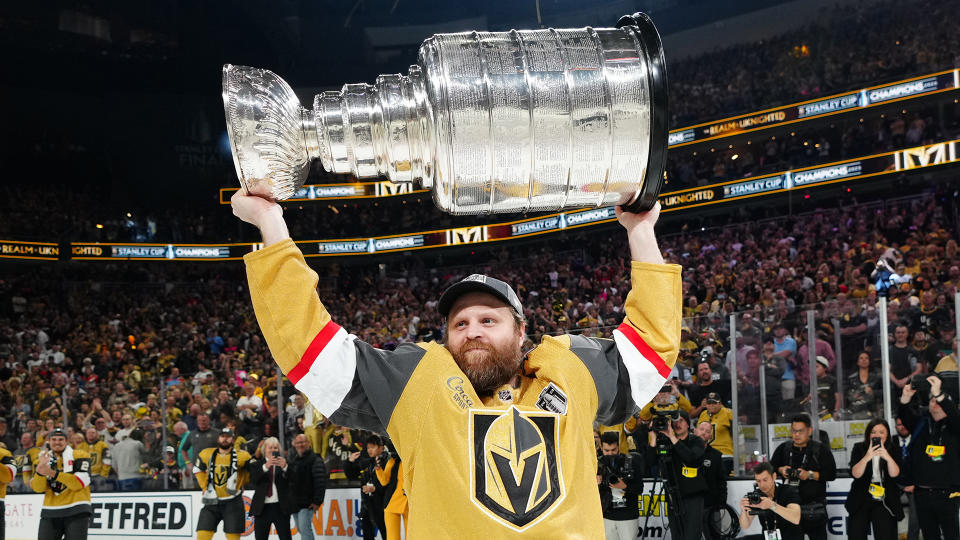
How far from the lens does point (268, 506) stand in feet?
31.8

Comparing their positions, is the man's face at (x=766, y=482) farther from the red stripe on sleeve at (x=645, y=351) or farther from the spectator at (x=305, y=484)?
the red stripe on sleeve at (x=645, y=351)

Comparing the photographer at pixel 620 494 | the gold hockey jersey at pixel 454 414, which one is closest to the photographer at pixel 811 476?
the photographer at pixel 620 494

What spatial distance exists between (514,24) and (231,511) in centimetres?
2082

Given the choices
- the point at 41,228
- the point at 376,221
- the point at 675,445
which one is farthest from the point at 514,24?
the point at 675,445

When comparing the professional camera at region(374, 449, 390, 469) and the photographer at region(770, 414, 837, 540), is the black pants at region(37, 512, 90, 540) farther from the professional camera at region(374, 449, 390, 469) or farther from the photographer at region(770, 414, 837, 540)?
the photographer at region(770, 414, 837, 540)

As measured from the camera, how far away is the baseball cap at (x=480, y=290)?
2.55m

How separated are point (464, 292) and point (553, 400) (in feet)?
1.42

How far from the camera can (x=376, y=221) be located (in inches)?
1151

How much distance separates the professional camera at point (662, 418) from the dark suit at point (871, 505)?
162cm

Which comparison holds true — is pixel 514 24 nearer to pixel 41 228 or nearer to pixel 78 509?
pixel 41 228

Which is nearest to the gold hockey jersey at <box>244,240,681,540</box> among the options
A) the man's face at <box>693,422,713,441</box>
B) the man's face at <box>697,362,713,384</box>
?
the man's face at <box>693,422,713,441</box>

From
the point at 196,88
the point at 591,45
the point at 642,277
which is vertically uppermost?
the point at 196,88

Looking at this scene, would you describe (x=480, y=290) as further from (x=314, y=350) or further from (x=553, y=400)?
(x=314, y=350)

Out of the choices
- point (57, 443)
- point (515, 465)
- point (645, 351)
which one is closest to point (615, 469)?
point (57, 443)
